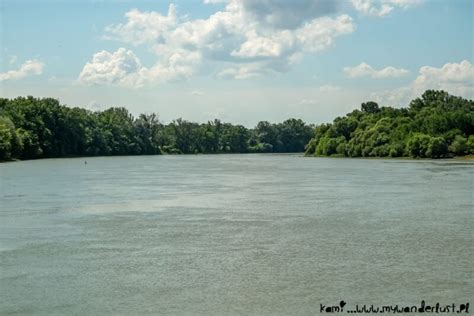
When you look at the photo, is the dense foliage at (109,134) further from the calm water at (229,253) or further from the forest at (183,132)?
the calm water at (229,253)

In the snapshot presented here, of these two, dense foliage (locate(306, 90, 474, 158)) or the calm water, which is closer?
the calm water

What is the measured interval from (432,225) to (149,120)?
13937cm

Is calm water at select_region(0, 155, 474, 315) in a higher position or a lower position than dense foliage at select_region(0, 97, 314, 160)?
lower

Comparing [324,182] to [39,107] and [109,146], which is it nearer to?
[39,107]

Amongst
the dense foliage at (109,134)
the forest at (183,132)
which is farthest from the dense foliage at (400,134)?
the dense foliage at (109,134)

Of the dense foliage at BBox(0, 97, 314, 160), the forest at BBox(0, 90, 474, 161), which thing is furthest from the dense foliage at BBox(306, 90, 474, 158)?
the dense foliage at BBox(0, 97, 314, 160)

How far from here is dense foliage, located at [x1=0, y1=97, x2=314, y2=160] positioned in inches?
3937

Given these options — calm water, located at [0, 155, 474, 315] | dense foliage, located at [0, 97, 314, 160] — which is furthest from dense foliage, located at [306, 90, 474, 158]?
calm water, located at [0, 155, 474, 315]

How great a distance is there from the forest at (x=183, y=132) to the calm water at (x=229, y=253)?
205 ft

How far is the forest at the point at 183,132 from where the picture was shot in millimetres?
97938

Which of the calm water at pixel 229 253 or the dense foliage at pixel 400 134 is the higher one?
the dense foliage at pixel 400 134

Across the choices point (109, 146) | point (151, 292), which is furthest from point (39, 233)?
point (109, 146)

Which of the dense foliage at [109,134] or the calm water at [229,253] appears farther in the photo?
the dense foliage at [109,134]

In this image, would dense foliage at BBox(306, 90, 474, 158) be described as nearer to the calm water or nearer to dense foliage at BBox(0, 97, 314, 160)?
dense foliage at BBox(0, 97, 314, 160)
